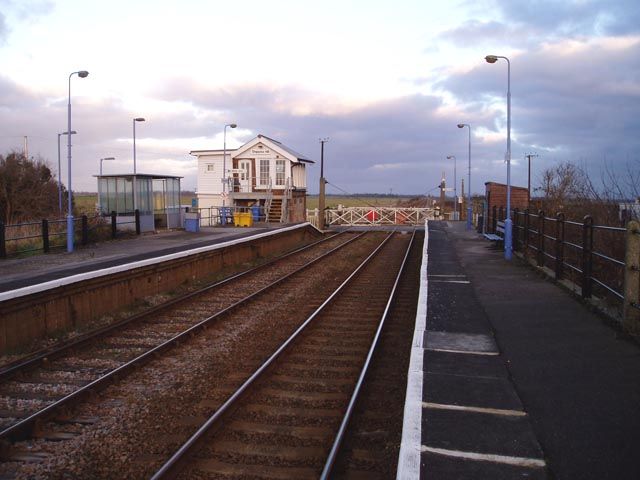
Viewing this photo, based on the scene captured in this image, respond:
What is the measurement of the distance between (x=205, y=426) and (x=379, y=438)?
1640mm

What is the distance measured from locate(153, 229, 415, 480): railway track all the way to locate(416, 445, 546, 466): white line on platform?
894 mm

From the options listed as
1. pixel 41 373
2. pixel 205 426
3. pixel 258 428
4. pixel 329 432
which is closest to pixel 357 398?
pixel 329 432

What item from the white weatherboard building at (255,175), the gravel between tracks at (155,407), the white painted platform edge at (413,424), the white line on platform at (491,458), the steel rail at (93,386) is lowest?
the gravel between tracks at (155,407)

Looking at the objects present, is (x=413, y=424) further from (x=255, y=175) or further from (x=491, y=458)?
(x=255, y=175)

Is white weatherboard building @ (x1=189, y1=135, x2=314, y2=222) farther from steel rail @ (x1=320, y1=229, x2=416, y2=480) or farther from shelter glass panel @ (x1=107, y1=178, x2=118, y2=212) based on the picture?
steel rail @ (x1=320, y1=229, x2=416, y2=480)

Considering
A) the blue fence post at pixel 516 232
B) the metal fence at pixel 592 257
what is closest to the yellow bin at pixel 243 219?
the blue fence post at pixel 516 232

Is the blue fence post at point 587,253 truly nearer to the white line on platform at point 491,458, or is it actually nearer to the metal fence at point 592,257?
the metal fence at point 592,257

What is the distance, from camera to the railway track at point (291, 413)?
4.99 meters

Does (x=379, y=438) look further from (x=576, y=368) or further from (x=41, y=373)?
(x=41, y=373)

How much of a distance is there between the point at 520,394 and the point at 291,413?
233cm

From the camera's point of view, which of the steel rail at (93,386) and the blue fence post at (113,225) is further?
the blue fence post at (113,225)

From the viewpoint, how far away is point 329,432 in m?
5.74

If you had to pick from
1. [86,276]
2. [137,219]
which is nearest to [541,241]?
[86,276]

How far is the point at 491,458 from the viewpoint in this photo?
14.3 feet
